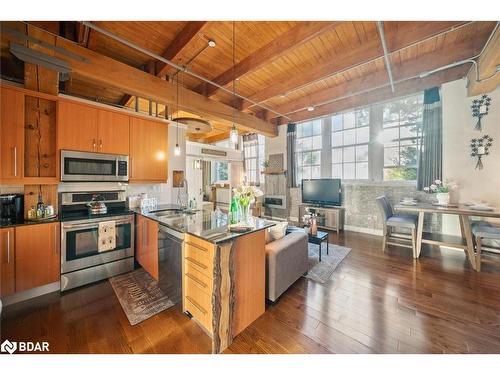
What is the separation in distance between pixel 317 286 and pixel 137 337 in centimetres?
196

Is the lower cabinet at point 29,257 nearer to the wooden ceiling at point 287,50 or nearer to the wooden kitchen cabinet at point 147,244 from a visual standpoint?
the wooden kitchen cabinet at point 147,244

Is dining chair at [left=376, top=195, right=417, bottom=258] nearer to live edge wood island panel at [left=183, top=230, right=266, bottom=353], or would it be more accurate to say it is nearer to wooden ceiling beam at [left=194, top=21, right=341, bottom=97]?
live edge wood island panel at [left=183, top=230, right=266, bottom=353]

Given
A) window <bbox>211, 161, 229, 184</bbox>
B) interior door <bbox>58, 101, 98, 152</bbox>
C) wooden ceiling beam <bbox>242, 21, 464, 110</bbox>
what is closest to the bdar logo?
interior door <bbox>58, 101, 98, 152</bbox>

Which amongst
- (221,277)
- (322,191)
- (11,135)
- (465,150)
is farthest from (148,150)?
(465,150)

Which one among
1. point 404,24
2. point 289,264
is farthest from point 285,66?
point 289,264

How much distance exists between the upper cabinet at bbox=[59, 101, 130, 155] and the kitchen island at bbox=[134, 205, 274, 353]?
68.6 inches

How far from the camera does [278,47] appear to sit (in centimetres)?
258

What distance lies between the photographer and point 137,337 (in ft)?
5.08

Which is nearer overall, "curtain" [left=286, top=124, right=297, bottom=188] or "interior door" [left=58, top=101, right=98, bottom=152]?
"interior door" [left=58, top=101, right=98, bottom=152]

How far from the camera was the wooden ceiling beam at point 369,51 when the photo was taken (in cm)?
230

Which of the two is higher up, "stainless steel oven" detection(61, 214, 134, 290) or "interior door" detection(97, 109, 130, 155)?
"interior door" detection(97, 109, 130, 155)

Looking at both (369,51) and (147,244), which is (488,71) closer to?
(369,51)

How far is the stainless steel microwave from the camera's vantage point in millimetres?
2311

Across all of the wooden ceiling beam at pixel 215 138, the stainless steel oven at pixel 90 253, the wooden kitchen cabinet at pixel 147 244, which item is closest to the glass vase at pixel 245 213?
the wooden kitchen cabinet at pixel 147 244
